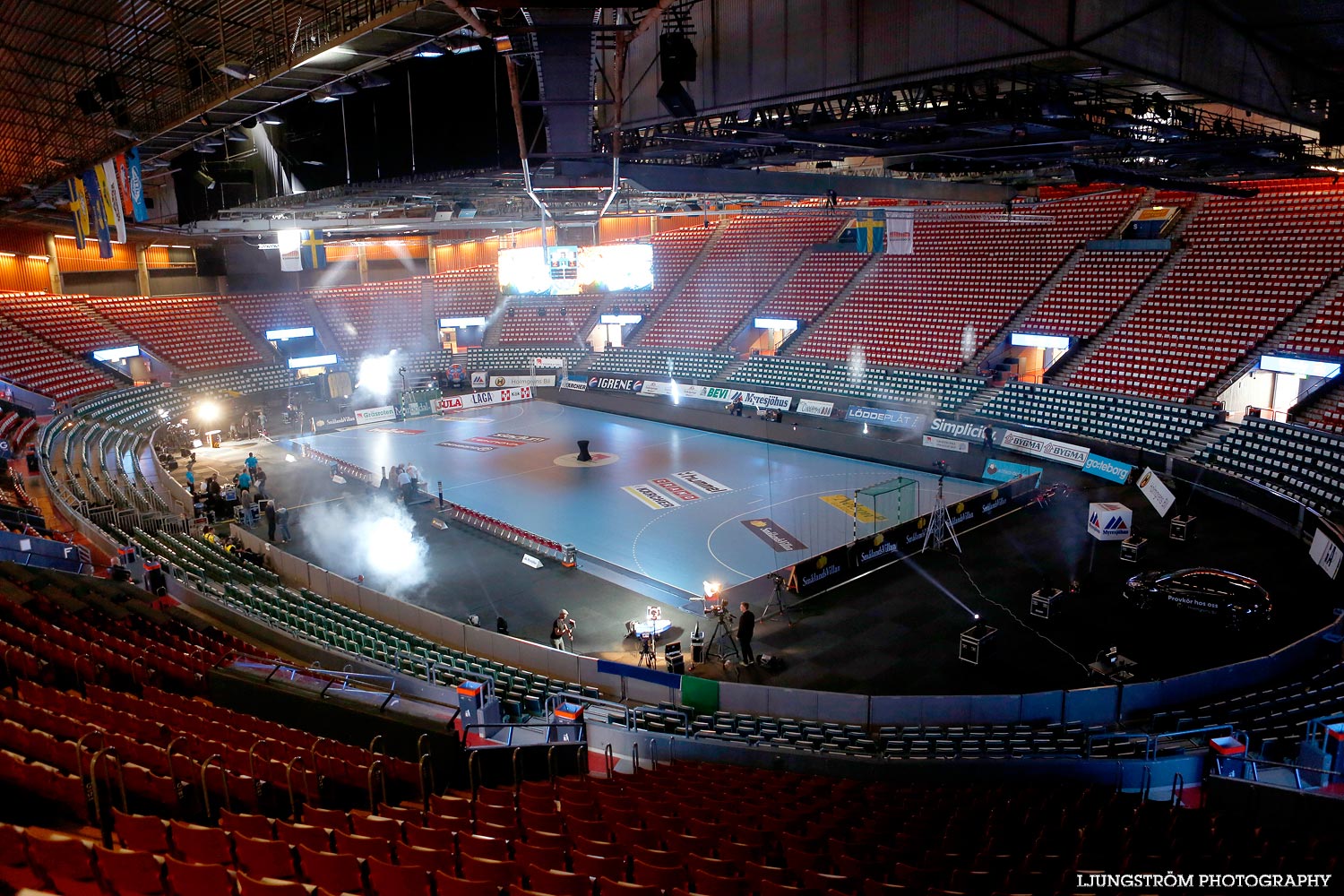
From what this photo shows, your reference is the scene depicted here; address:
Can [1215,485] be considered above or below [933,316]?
below

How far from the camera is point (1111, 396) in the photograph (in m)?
30.4

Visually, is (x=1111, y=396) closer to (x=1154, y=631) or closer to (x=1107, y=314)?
(x=1107, y=314)

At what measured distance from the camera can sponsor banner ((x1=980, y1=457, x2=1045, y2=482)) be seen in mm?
26281

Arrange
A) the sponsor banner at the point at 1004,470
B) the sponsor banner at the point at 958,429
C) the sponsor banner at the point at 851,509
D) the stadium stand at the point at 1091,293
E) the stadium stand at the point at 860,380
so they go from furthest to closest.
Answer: the stadium stand at the point at 860,380, the stadium stand at the point at 1091,293, the sponsor banner at the point at 958,429, the sponsor banner at the point at 1004,470, the sponsor banner at the point at 851,509

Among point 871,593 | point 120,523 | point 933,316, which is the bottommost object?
point 871,593

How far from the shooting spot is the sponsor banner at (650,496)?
26594 mm

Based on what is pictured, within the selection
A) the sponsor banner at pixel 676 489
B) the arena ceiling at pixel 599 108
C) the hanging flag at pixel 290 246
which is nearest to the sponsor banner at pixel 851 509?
the sponsor banner at pixel 676 489

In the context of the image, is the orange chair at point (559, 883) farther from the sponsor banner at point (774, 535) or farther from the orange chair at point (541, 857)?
the sponsor banner at point (774, 535)

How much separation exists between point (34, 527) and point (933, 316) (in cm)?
3326

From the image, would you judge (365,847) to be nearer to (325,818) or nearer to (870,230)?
(325,818)

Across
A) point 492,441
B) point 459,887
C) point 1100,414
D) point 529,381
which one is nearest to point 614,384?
point 529,381

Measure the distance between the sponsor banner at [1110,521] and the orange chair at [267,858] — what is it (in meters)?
19.4

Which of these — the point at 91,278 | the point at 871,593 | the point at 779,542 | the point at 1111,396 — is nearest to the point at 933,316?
the point at 1111,396

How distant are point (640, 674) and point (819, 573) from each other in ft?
19.6
